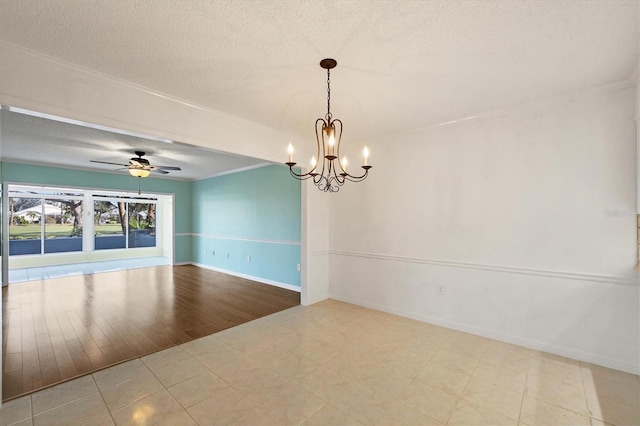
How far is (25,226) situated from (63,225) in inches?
34.5

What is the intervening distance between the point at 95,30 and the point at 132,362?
2.87 meters

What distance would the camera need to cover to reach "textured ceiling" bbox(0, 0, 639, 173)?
1684 mm

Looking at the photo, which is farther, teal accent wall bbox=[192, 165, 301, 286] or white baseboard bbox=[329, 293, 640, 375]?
teal accent wall bbox=[192, 165, 301, 286]

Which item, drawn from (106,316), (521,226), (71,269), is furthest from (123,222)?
(521,226)

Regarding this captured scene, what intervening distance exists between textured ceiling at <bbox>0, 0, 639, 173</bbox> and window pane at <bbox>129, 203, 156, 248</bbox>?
30.7 ft

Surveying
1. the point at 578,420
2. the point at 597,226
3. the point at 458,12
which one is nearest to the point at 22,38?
the point at 458,12

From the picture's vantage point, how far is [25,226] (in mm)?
8570

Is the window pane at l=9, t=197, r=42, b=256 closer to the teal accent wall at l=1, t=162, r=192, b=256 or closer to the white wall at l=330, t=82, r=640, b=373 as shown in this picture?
A: the teal accent wall at l=1, t=162, r=192, b=256

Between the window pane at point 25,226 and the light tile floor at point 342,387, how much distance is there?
8.86 m

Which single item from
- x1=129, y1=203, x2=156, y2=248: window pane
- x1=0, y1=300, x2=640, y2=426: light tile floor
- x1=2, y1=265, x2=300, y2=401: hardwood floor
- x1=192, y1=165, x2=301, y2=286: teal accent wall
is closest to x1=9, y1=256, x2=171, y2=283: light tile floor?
x1=2, y1=265, x2=300, y2=401: hardwood floor

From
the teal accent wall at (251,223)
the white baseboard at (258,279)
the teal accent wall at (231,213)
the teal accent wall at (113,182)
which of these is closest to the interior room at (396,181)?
the white baseboard at (258,279)

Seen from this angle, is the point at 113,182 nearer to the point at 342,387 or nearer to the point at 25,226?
the point at 25,226

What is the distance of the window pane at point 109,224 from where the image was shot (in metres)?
9.48

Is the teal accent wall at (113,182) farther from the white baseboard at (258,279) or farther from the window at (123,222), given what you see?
the window at (123,222)
